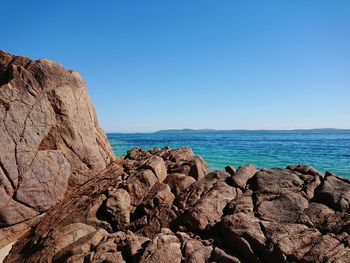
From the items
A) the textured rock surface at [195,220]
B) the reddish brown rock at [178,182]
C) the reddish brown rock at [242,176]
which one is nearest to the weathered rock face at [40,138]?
the textured rock surface at [195,220]

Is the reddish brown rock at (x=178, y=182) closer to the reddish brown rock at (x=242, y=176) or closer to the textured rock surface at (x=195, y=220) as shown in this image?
the textured rock surface at (x=195, y=220)

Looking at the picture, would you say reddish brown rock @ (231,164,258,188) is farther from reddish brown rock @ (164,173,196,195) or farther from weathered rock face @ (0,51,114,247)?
weathered rock face @ (0,51,114,247)

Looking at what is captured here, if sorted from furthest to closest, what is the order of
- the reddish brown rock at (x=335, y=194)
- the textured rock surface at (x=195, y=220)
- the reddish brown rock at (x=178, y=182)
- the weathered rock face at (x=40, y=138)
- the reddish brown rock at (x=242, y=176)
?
the reddish brown rock at (x=178, y=182)
the weathered rock face at (x=40, y=138)
the reddish brown rock at (x=242, y=176)
the reddish brown rock at (x=335, y=194)
the textured rock surface at (x=195, y=220)

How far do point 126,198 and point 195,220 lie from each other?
11.6 feet

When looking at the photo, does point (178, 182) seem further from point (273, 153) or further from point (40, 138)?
point (273, 153)

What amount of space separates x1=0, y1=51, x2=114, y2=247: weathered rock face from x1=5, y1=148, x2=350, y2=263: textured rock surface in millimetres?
876

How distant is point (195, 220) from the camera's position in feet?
32.1

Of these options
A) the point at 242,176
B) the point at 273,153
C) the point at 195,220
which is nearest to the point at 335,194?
the point at 242,176

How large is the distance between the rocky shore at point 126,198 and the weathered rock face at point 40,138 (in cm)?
5

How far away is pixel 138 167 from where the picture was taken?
14.3m

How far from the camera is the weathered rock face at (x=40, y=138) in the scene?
12.5 meters

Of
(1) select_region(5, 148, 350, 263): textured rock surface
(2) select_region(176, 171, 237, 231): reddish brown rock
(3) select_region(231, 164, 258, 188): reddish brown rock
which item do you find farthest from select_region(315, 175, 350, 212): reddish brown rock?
(2) select_region(176, 171, 237, 231): reddish brown rock

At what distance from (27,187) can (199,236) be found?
817 cm

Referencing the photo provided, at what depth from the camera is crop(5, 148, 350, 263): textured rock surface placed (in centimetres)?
795
